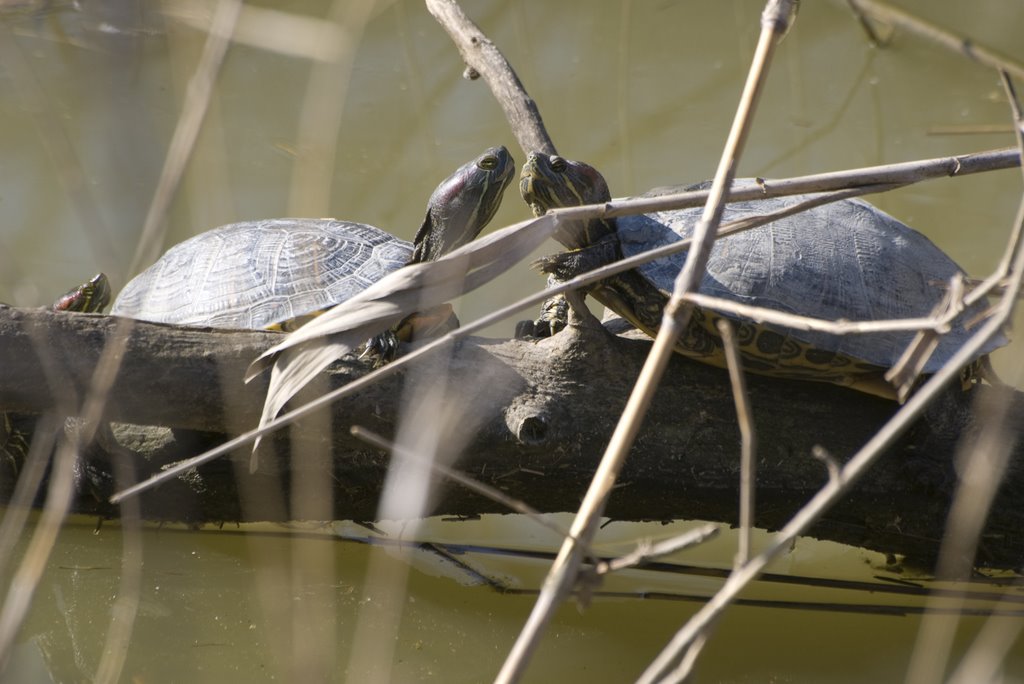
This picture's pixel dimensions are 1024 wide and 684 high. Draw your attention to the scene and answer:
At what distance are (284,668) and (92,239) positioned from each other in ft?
5.21

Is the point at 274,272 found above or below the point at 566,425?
above

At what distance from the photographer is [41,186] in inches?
177

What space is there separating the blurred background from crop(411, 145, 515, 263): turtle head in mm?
209

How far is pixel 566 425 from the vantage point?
7.37 feet

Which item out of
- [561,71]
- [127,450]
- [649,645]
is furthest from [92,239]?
[561,71]

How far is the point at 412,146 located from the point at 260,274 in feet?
6.87

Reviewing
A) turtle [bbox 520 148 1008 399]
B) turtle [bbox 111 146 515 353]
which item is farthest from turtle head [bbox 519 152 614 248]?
turtle [bbox 111 146 515 353]

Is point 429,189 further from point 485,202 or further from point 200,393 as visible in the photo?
point 200,393

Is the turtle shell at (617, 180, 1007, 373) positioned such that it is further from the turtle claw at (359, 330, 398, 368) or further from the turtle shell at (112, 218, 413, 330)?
the turtle shell at (112, 218, 413, 330)

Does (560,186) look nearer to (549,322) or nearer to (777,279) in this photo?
(549,322)

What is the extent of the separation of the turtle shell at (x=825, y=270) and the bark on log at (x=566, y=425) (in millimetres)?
197

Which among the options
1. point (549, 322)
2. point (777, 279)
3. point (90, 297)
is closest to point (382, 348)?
point (549, 322)

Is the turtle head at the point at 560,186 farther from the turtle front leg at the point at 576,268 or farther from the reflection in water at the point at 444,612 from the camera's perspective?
the reflection in water at the point at 444,612

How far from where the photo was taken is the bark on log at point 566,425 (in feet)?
6.96
